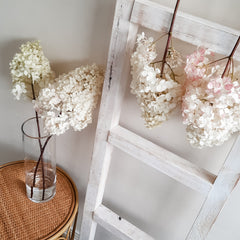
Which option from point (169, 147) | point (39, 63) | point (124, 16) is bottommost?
point (169, 147)

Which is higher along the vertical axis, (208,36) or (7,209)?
(208,36)

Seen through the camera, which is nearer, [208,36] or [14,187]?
[208,36]

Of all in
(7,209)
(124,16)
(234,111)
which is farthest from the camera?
(7,209)

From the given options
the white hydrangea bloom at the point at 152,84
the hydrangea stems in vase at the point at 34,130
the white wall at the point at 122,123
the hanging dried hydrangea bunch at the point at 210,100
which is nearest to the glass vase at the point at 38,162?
the hydrangea stems in vase at the point at 34,130

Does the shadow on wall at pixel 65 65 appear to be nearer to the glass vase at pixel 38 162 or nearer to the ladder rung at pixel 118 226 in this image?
the glass vase at pixel 38 162

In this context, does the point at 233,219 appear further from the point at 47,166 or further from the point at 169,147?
the point at 47,166

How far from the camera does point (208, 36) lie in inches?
27.3

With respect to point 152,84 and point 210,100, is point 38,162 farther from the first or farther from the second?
point 210,100

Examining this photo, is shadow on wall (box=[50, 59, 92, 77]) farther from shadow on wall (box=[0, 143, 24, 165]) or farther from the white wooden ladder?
shadow on wall (box=[0, 143, 24, 165])

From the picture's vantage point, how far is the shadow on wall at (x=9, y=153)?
4.67 feet

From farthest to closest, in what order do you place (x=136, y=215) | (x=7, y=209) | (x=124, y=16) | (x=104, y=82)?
(x=136, y=215) → (x=7, y=209) → (x=104, y=82) → (x=124, y=16)

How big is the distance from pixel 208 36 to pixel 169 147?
1.31ft

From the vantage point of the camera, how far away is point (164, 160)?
0.88m

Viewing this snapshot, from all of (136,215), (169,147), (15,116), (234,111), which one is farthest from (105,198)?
(234,111)
